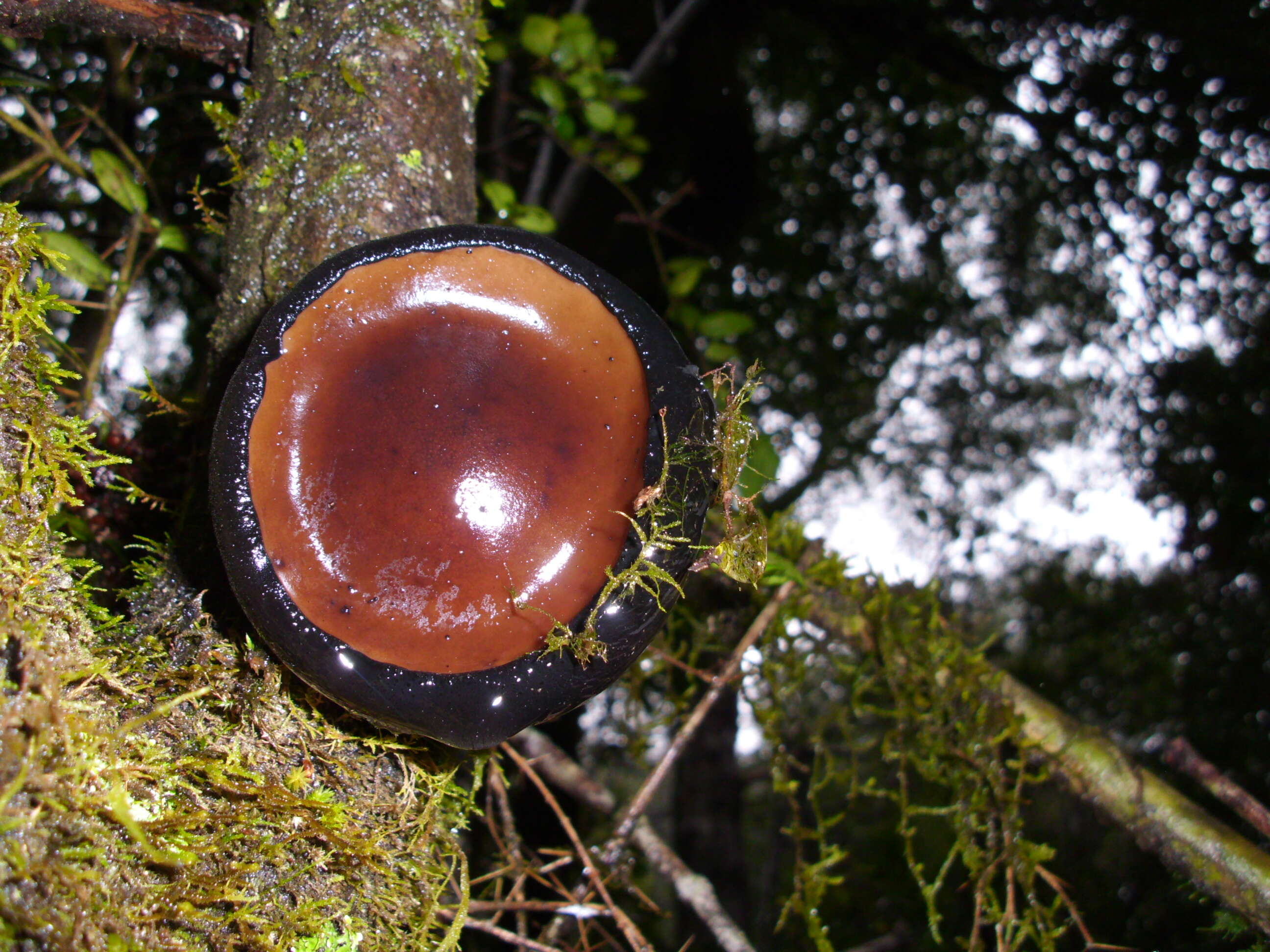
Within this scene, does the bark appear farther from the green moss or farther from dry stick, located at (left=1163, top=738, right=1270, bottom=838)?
dry stick, located at (left=1163, top=738, right=1270, bottom=838)

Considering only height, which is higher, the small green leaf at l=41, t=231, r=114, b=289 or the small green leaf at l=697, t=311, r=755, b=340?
the small green leaf at l=697, t=311, r=755, b=340

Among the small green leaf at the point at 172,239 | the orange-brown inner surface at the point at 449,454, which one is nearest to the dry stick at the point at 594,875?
the orange-brown inner surface at the point at 449,454

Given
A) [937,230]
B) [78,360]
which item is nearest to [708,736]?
[937,230]

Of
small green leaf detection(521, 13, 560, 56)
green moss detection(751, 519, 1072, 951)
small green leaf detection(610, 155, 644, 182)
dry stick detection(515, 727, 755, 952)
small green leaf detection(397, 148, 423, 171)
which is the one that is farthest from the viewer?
small green leaf detection(610, 155, 644, 182)

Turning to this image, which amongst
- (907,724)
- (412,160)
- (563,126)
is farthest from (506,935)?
(563,126)

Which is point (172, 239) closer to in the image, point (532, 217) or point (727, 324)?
point (532, 217)

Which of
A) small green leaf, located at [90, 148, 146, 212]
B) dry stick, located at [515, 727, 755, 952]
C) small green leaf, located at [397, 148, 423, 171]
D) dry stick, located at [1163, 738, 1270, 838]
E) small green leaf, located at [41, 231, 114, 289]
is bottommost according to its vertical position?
dry stick, located at [515, 727, 755, 952]

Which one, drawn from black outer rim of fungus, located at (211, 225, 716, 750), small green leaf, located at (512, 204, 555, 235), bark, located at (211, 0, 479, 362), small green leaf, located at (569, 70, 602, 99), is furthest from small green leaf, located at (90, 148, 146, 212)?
small green leaf, located at (569, 70, 602, 99)

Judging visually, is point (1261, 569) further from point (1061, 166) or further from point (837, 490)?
point (837, 490)
